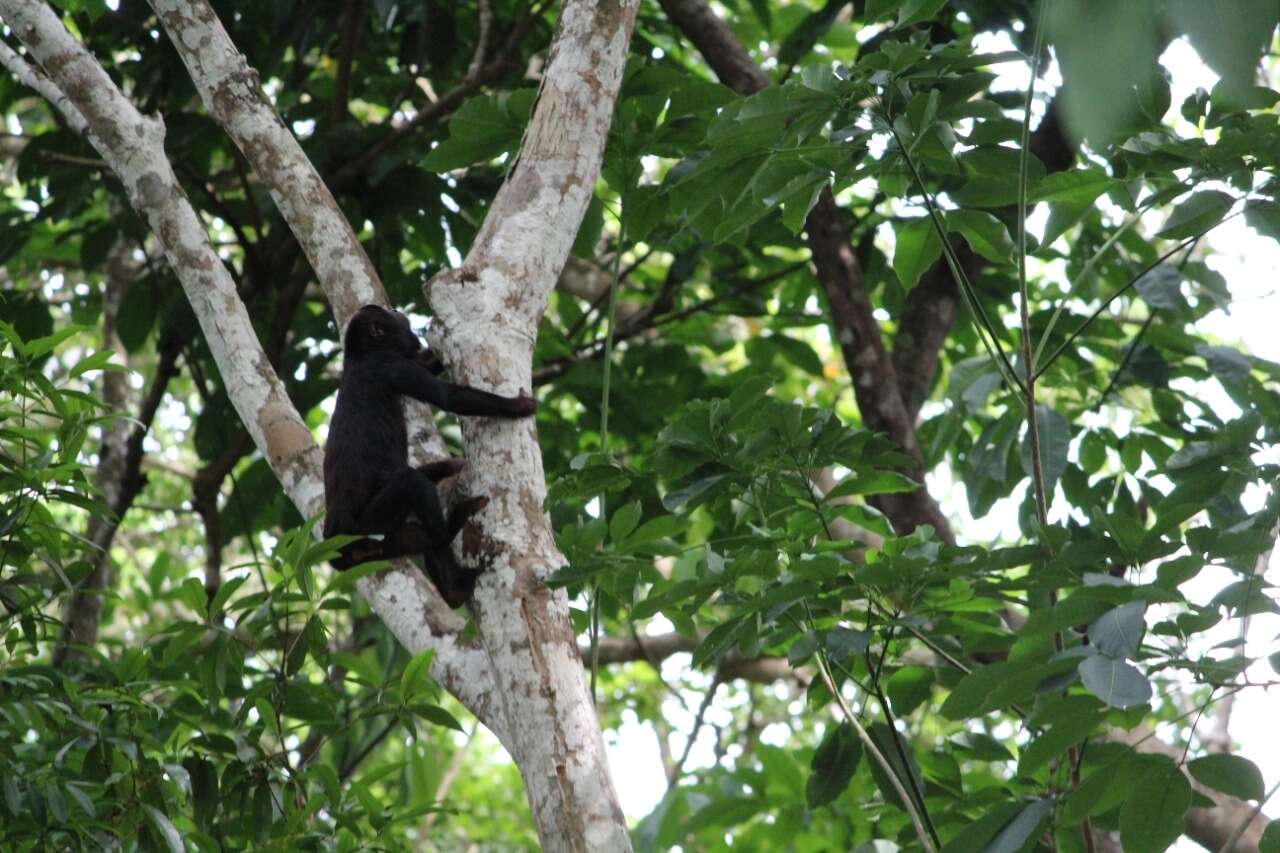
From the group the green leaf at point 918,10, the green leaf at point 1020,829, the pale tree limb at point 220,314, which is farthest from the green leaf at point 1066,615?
the green leaf at point 918,10

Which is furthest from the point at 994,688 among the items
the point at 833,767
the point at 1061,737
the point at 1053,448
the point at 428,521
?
the point at 1053,448

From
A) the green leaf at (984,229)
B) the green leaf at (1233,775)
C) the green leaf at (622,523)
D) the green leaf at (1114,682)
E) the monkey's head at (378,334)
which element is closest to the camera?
the green leaf at (1114,682)

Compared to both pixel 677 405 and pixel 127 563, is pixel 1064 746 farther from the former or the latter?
pixel 127 563

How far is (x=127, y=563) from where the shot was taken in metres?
10.5

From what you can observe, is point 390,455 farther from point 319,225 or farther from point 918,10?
point 918,10

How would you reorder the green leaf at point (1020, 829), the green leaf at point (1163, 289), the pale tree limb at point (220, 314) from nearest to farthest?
the green leaf at point (1020, 829) < the pale tree limb at point (220, 314) < the green leaf at point (1163, 289)


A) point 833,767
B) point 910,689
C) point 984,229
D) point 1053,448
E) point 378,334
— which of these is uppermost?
point 378,334

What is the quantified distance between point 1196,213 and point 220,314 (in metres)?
2.14

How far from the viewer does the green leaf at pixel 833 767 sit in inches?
111

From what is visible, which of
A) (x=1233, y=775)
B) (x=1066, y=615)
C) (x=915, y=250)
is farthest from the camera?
(x=915, y=250)

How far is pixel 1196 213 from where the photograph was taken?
234 cm

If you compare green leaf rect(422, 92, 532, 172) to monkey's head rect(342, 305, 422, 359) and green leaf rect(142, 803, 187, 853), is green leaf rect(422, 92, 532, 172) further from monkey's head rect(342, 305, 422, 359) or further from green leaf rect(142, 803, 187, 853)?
green leaf rect(142, 803, 187, 853)

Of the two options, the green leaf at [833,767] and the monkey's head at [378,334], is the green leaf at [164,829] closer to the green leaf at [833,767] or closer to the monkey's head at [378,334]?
the monkey's head at [378,334]

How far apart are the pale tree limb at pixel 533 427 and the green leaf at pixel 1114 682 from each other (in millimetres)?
795
